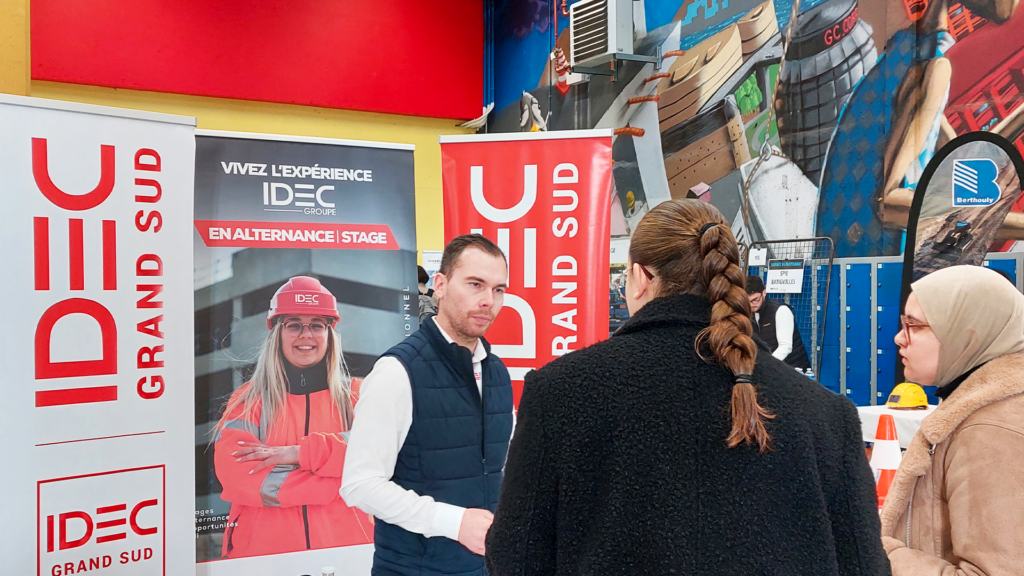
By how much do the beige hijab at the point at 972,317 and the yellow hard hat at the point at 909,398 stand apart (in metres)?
2.07

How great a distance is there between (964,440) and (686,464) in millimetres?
637

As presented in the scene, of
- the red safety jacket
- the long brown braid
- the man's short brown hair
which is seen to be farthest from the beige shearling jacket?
the red safety jacket

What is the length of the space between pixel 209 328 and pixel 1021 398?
2.50 metres

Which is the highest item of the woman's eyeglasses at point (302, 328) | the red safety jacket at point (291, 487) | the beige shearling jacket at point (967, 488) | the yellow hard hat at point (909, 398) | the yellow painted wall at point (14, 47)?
the yellow painted wall at point (14, 47)

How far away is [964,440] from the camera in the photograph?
1.25 m

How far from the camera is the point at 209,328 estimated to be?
109 inches

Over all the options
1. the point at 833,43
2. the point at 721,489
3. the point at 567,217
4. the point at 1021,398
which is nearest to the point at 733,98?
the point at 833,43

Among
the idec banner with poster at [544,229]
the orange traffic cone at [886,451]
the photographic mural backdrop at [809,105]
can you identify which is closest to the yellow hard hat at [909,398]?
the photographic mural backdrop at [809,105]

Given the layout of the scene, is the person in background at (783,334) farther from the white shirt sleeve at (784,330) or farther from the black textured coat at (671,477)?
the black textured coat at (671,477)

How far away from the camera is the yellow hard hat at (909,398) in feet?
10.6

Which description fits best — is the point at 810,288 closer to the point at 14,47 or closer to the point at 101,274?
the point at 101,274

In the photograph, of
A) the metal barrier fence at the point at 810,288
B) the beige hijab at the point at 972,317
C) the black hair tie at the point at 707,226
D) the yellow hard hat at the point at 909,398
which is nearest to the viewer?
the black hair tie at the point at 707,226

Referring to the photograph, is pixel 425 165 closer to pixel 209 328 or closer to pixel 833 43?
pixel 833 43

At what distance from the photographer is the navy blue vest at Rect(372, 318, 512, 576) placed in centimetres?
177
